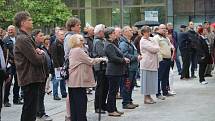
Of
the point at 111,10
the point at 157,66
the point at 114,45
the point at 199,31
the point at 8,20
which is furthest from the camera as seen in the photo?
the point at 111,10

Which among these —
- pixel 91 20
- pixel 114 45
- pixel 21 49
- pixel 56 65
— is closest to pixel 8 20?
pixel 91 20

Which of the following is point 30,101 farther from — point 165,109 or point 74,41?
point 165,109

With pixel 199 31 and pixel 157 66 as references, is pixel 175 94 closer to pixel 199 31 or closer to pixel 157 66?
pixel 157 66

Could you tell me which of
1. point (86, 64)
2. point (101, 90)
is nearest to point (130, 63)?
point (101, 90)

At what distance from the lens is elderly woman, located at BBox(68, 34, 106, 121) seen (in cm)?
897

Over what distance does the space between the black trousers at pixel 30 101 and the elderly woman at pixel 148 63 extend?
4544 millimetres

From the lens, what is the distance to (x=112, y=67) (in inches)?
428

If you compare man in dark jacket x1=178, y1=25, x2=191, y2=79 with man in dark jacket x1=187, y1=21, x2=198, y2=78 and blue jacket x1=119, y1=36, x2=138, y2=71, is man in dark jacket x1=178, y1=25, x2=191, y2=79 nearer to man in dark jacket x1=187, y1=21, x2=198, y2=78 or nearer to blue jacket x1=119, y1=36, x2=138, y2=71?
man in dark jacket x1=187, y1=21, x2=198, y2=78

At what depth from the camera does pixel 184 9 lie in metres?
32.2

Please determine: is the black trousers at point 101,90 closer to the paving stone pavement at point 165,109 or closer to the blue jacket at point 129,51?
the paving stone pavement at point 165,109

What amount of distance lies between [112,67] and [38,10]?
16528 mm

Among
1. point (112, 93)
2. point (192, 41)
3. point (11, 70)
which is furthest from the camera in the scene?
point (192, 41)

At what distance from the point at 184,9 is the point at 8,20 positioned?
11673mm

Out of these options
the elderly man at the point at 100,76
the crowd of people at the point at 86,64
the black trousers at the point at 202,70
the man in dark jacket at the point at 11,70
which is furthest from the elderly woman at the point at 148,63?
the black trousers at the point at 202,70
